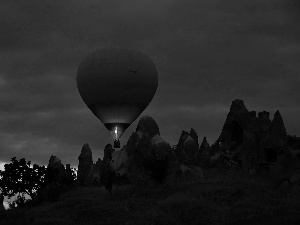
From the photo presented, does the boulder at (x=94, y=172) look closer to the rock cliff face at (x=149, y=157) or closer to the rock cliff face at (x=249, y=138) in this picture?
the rock cliff face at (x=149, y=157)

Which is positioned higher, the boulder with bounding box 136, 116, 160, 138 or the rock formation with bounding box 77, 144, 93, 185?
the boulder with bounding box 136, 116, 160, 138

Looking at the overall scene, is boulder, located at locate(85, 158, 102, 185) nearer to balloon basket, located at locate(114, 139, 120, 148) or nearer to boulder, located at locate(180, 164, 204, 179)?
boulder, located at locate(180, 164, 204, 179)

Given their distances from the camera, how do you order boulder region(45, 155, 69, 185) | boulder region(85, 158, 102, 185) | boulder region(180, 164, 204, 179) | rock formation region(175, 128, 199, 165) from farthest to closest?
rock formation region(175, 128, 199, 165) → boulder region(85, 158, 102, 185) → boulder region(180, 164, 204, 179) → boulder region(45, 155, 69, 185)

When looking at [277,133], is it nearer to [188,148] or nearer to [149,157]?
[149,157]

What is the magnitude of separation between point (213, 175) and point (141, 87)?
39.6ft

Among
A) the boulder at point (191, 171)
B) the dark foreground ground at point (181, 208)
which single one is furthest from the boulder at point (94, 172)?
the dark foreground ground at point (181, 208)

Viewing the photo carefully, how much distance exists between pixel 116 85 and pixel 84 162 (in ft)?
95.8

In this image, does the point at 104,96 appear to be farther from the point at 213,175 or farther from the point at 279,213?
the point at 279,213

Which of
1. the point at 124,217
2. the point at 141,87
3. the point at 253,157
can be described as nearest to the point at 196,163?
the point at 253,157

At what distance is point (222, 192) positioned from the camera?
37.8m

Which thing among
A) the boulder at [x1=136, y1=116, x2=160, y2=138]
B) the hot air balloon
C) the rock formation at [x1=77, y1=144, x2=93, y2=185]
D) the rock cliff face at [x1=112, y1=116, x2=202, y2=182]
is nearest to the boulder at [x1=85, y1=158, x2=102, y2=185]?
the rock formation at [x1=77, y1=144, x2=93, y2=185]

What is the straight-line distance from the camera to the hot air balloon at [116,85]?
137 feet

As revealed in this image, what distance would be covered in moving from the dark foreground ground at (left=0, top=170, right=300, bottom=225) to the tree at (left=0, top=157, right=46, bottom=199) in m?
8.39

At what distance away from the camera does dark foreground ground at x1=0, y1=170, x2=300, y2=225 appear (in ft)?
101
